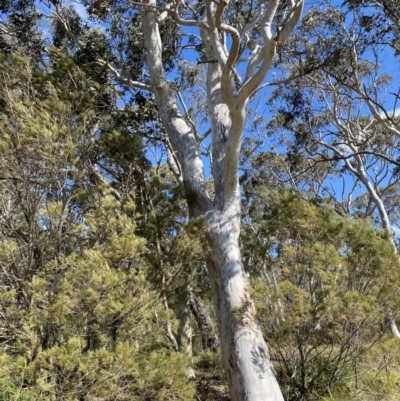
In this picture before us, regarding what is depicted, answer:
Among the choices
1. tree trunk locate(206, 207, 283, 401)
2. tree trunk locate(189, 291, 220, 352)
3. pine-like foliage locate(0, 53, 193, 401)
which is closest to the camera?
pine-like foliage locate(0, 53, 193, 401)

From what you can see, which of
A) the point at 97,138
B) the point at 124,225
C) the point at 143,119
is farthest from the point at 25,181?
the point at 143,119

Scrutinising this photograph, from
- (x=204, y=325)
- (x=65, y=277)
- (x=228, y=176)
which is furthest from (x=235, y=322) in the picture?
(x=204, y=325)

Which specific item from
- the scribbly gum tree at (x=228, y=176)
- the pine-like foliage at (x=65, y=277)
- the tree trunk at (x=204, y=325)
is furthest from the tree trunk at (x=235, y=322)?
the tree trunk at (x=204, y=325)

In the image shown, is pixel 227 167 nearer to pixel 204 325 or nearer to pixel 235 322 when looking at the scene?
pixel 235 322

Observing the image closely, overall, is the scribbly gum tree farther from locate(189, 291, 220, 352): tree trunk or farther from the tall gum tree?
locate(189, 291, 220, 352): tree trunk

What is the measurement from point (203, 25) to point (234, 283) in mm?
3205

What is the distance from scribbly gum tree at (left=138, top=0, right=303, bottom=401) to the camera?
425 centimetres

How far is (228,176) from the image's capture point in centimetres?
525

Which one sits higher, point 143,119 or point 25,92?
point 143,119

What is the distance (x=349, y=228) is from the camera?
16.0 feet

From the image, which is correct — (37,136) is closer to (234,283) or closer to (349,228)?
(234,283)

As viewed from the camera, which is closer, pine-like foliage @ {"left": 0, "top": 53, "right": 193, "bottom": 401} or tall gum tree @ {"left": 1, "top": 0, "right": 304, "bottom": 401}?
pine-like foliage @ {"left": 0, "top": 53, "right": 193, "bottom": 401}

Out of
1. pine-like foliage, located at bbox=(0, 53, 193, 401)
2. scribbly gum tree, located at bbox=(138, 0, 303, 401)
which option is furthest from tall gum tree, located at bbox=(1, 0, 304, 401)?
pine-like foliage, located at bbox=(0, 53, 193, 401)

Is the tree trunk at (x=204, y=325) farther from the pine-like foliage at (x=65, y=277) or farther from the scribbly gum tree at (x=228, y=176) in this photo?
the pine-like foliage at (x=65, y=277)
